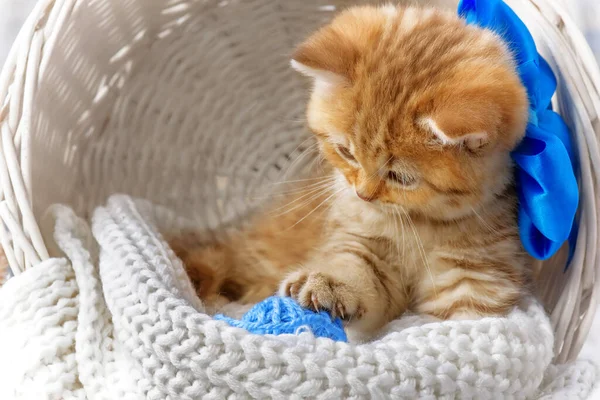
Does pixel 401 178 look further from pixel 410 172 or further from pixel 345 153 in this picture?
pixel 345 153

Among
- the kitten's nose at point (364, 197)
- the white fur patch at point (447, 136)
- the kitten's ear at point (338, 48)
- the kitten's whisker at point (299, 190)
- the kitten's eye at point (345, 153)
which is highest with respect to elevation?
the kitten's ear at point (338, 48)

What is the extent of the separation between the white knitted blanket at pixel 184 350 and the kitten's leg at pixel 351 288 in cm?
6

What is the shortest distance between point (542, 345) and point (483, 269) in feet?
0.64

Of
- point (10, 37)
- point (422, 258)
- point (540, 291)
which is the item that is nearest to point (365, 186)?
point (422, 258)

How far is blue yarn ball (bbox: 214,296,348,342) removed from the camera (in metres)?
0.99

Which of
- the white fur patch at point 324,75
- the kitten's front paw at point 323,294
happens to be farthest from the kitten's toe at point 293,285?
the white fur patch at point 324,75

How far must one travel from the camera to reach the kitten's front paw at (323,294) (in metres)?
1.09

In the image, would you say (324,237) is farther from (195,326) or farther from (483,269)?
(195,326)

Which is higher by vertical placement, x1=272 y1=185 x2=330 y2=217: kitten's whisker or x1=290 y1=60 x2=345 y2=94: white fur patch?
x1=290 y1=60 x2=345 y2=94: white fur patch

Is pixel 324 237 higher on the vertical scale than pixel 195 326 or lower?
lower

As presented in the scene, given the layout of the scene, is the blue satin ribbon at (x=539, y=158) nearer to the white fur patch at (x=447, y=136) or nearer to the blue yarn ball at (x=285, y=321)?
the white fur patch at (x=447, y=136)

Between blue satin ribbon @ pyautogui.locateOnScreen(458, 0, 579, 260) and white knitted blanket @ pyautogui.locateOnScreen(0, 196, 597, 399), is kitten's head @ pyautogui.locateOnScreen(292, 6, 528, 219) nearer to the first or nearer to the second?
blue satin ribbon @ pyautogui.locateOnScreen(458, 0, 579, 260)

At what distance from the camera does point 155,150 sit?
156cm

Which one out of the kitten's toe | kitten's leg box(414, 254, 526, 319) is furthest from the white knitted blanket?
the kitten's toe
